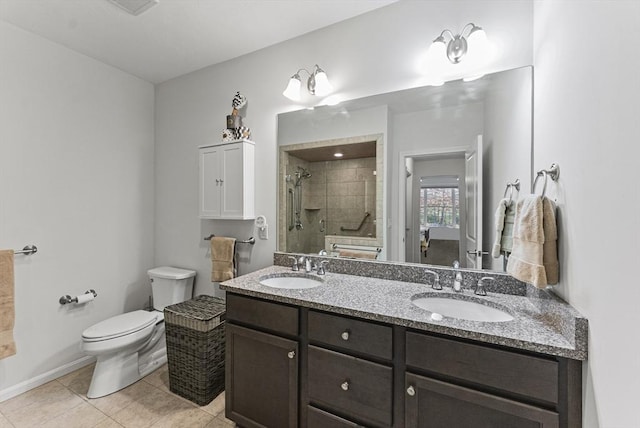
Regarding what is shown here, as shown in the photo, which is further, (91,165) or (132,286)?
(132,286)

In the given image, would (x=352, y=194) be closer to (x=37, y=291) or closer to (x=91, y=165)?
(x=91, y=165)

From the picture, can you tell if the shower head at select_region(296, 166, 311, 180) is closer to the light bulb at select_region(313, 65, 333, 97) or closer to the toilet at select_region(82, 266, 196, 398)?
the light bulb at select_region(313, 65, 333, 97)

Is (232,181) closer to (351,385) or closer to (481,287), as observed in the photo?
(351,385)

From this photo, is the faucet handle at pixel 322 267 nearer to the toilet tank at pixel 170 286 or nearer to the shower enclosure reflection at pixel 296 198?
the shower enclosure reflection at pixel 296 198

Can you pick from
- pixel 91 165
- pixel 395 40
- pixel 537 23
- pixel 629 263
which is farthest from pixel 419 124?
pixel 91 165

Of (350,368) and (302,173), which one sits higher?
(302,173)

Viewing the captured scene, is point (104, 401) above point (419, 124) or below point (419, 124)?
below

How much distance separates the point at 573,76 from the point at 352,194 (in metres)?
1.18

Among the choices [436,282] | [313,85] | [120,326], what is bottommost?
[120,326]

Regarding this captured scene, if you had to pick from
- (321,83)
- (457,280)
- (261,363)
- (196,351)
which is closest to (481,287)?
(457,280)

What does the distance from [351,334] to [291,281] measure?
0.73 m

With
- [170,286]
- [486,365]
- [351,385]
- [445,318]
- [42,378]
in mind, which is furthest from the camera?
[170,286]

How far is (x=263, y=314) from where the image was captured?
1.47m

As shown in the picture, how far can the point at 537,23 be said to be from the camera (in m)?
1.36
